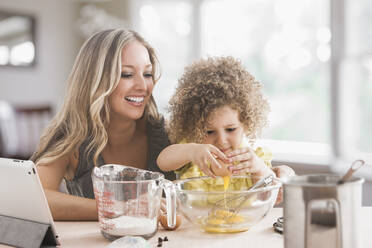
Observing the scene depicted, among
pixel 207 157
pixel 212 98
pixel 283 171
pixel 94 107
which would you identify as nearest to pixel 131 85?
pixel 94 107

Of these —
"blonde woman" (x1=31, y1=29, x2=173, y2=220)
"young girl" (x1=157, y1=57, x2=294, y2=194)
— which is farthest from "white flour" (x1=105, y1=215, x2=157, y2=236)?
"blonde woman" (x1=31, y1=29, x2=173, y2=220)

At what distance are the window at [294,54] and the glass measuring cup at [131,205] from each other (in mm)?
2049

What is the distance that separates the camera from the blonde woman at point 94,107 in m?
1.38

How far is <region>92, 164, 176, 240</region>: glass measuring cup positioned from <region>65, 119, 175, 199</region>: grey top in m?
0.43

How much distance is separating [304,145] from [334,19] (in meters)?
1.10

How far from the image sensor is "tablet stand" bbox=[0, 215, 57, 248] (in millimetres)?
931

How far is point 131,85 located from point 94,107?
135mm

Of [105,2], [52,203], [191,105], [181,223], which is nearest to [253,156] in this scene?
[181,223]

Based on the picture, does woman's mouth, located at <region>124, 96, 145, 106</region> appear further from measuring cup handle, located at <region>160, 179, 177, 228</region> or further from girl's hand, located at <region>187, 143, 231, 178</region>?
measuring cup handle, located at <region>160, 179, 177, 228</region>

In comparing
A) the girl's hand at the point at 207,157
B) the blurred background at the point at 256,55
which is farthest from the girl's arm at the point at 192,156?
the blurred background at the point at 256,55

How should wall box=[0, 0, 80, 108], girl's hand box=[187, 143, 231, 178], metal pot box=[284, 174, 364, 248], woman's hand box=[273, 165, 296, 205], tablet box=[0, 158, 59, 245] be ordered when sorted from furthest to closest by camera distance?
wall box=[0, 0, 80, 108] < woman's hand box=[273, 165, 296, 205] < girl's hand box=[187, 143, 231, 178] < tablet box=[0, 158, 59, 245] < metal pot box=[284, 174, 364, 248]

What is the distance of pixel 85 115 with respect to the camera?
1430mm

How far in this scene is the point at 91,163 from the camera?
1.41 m

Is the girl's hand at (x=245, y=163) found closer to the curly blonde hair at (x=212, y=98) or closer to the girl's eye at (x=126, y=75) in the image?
the curly blonde hair at (x=212, y=98)
